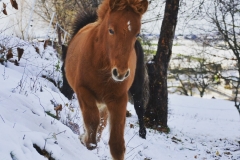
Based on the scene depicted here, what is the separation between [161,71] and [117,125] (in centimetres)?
669

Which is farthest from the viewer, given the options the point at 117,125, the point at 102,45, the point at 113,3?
the point at 117,125

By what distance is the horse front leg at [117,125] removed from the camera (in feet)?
11.9

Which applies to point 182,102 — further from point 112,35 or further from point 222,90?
point 222,90

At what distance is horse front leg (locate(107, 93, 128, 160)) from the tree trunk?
648cm

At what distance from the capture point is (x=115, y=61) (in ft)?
9.78

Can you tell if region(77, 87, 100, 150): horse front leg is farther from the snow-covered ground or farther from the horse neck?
the horse neck

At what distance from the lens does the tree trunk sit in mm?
9938

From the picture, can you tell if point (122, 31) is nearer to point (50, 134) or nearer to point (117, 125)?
point (117, 125)

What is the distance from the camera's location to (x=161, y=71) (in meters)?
10.2

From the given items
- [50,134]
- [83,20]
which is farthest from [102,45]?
[83,20]

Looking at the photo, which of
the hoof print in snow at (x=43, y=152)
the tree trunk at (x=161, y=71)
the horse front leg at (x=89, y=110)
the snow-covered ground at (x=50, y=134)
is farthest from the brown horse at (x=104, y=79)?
the tree trunk at (x=161, y=71)

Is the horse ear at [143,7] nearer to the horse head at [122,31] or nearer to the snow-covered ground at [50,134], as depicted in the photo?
the horse head at [122,31]

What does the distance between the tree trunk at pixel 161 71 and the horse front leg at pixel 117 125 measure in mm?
6478

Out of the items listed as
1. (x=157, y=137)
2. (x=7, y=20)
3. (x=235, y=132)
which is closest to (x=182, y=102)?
(x=235, y=132)
